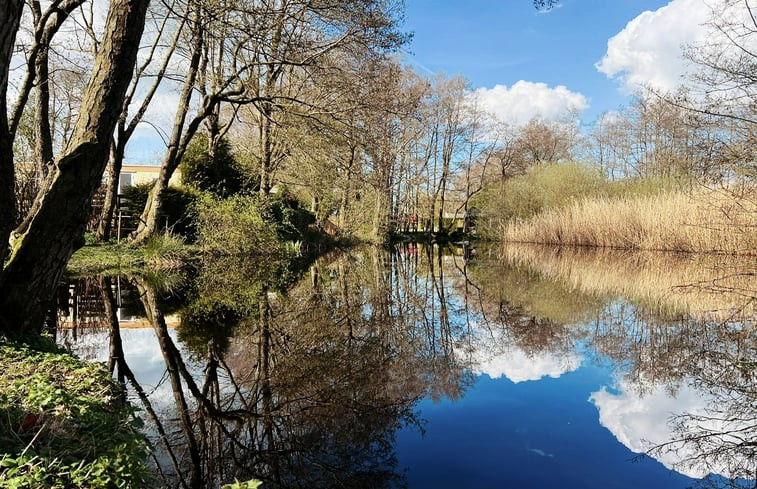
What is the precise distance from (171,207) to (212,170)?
2373mm

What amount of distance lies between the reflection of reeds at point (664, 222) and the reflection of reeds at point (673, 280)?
1.75 feet

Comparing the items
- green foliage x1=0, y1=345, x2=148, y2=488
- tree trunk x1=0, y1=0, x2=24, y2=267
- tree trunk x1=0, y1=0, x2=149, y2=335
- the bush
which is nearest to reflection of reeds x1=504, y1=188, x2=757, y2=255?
the bush

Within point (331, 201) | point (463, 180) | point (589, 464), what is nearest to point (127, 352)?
point (589, 464)

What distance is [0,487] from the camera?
5.15ft

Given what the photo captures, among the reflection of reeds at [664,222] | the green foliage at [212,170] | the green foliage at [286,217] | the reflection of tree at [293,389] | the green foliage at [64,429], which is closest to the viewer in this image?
the green foliage at [64,429]

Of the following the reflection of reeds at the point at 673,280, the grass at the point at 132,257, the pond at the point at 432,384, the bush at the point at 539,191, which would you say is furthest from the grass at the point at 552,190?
the grass at the point at 132,257

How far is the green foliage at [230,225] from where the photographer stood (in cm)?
1149

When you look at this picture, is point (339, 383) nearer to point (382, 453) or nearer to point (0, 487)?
point (382, 453)

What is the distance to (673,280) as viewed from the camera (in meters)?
8.80

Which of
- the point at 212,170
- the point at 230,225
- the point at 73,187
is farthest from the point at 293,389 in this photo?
the point at 212,170

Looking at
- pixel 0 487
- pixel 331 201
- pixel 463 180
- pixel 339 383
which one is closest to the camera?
pixel 0 487

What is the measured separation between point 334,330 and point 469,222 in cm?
3043

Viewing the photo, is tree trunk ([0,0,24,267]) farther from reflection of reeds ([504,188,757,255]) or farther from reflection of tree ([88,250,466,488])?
reflection of reeds ([504,188,757,255])

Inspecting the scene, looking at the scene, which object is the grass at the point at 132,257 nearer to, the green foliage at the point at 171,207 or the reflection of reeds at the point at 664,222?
the green foliage at the point at 171,207
